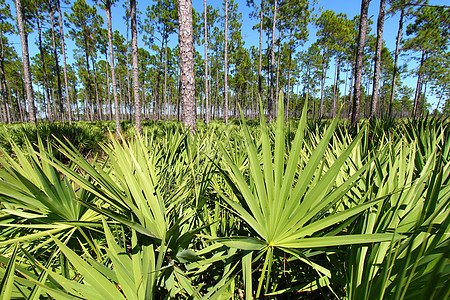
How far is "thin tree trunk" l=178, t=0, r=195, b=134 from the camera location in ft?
14.2

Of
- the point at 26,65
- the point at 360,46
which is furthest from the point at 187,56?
the point at 26,65

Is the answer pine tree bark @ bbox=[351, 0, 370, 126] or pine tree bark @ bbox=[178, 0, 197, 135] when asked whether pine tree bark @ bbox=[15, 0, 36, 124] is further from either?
pine tree bark @ bbox=[351, 0, 370, 126]

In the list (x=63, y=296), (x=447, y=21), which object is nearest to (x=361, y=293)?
(x=63, y=296)

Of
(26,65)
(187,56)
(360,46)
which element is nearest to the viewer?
(187,56)

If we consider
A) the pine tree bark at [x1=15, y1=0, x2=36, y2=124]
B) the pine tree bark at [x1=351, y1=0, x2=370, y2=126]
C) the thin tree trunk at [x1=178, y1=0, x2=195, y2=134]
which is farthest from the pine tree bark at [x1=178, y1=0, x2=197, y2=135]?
the pine tree bark at [x1=15, y1=0, x2=36, y2=124]

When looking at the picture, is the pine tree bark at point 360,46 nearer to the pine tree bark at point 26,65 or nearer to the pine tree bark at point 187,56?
the pine tree bark at point 187,56

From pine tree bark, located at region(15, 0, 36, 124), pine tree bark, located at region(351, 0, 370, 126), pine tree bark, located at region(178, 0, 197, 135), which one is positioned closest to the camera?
pine tree bark, located at region(178, 0, 197, 135)

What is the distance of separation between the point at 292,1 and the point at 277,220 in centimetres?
1997

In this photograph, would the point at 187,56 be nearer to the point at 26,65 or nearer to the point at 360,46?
the point at 360,46

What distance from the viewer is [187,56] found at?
446 cm

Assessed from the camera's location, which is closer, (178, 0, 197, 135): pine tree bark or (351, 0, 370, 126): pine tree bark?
(178, 0, 197, 135): pine tree bark

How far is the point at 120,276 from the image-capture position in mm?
949

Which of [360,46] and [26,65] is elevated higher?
[26,65]

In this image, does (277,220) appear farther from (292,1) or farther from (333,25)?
(333,25)
